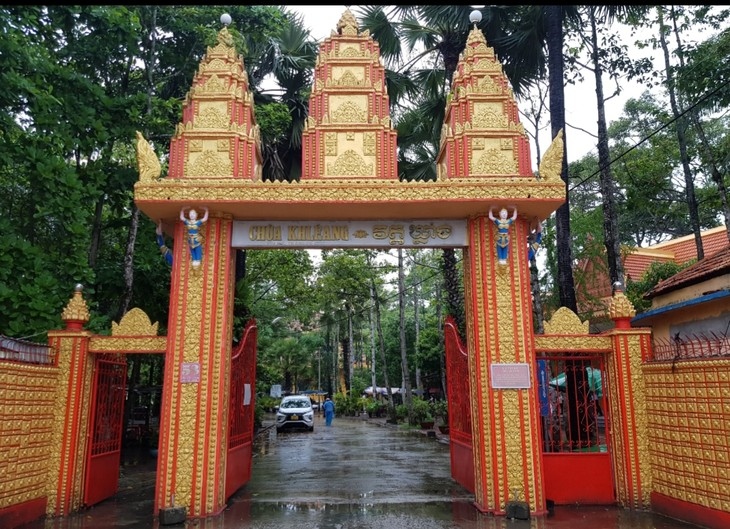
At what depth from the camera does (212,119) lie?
8.39 m

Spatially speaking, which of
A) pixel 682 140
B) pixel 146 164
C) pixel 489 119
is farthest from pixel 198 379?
pixel 682 140

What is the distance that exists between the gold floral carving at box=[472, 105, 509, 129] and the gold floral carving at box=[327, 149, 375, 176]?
1.74m

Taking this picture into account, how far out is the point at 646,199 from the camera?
1472cm

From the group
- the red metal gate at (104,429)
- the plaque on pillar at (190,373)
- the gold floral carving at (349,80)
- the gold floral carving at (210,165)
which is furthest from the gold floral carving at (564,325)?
the red metal gate at (104,429)

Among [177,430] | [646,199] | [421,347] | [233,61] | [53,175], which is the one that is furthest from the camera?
[421,347]

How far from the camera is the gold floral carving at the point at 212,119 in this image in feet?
27.5

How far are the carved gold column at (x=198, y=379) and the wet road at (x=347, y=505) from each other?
1.41 ft

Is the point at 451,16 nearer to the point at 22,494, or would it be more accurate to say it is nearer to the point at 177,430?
the point at 177,430

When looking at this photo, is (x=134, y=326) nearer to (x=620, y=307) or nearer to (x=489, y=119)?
(x=489, y=119)

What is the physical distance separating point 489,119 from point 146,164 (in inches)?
198

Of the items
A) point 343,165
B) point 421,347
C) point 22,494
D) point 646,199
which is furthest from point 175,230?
point 421,347

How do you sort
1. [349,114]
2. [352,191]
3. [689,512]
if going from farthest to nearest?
[349,114] → [352,191] → [689,512]

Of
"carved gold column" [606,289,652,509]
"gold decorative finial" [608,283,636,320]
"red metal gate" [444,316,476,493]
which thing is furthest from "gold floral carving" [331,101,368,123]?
"carved gold column" [606,289,652,509]

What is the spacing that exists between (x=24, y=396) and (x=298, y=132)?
34.4ft
